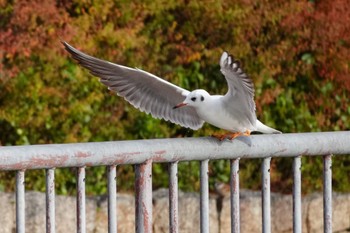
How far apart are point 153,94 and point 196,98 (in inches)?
19.7

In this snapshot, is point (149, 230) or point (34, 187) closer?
point (149, 230)

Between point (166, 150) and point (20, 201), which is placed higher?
point (166, 150)

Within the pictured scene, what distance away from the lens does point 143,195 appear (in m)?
3.17

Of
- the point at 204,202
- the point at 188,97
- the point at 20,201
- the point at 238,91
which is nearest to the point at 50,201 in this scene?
the point at 20,201

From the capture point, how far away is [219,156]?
3307 millimetres

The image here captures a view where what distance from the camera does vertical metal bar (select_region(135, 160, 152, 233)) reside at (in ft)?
10.4

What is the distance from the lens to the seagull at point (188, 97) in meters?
4.31

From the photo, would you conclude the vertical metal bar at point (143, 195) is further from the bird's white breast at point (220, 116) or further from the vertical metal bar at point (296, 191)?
the bird's white breast at point (220, 116)

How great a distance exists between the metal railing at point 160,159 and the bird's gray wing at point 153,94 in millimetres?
1623

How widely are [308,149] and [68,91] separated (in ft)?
17.0

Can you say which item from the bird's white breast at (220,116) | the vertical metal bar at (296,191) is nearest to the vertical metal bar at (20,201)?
the vertical metal bar at (296,191)

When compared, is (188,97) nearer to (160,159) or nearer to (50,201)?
(160,159)

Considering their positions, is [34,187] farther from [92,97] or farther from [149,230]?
[149,230]

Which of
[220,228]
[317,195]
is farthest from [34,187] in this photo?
[317,195]
